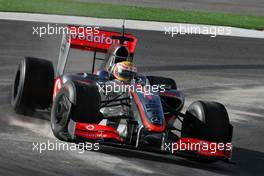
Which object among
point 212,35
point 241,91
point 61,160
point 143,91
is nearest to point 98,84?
point 143,91

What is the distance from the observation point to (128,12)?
27672mm

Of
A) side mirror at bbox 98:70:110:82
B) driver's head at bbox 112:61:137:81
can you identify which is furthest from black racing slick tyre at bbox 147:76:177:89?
driver's head at bbox 112:61:137:81

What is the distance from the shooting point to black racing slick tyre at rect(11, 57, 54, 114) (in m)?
13.6

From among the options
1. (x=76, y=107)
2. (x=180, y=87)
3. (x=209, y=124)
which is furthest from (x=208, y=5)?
(x=76, y=107)

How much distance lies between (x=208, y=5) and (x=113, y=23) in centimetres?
775

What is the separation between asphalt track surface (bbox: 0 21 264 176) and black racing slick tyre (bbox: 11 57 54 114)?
0.24 m

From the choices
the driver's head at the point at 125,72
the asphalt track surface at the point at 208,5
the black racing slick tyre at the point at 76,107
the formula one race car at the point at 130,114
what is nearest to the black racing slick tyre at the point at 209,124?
the formula one race car at the point at 130,114

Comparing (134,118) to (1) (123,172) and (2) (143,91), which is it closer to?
(2) (143,91)

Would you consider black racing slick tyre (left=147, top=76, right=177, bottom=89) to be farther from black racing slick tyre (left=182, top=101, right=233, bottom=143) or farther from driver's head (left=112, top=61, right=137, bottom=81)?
black racing slick tyre (left=182, top=101, right=233, bottom=143)

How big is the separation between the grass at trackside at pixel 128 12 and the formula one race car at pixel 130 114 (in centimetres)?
1317

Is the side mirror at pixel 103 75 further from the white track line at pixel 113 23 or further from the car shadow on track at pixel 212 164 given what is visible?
the white track line at pixel 113 23

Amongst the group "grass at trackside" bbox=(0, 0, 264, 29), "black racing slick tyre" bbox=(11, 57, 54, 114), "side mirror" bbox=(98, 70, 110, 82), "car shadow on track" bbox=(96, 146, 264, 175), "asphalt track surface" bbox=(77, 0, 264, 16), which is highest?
"side mirror" bbox=(98, 70, 110, 82)

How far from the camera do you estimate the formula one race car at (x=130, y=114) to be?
11.5 m

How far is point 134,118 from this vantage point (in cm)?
1195
